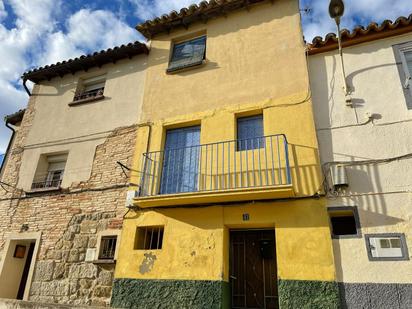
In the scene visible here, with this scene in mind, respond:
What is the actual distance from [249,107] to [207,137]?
3.87ft

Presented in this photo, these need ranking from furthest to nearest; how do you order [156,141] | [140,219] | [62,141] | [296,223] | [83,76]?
1. [83,76]
2. [62,141]
3. [156,141]
4. [140,219]
5. [296,223]

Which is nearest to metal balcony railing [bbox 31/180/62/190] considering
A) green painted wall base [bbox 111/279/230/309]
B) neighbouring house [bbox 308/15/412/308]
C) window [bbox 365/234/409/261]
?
green painted wall base [bbox 111/279/230/309]

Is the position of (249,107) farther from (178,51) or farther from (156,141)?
(178,51)


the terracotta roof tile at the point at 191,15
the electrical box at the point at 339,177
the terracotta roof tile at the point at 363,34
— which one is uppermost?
the terracotta roof tile at the point at 191,15

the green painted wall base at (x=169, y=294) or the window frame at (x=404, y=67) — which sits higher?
the window frame at (x=404, y=67)

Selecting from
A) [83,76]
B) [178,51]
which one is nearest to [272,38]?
[178,51]

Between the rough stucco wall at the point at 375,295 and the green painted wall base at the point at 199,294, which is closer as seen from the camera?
the rough stucco wall at the point at 375,295

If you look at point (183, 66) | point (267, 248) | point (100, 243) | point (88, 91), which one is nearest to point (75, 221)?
point (100, 243)

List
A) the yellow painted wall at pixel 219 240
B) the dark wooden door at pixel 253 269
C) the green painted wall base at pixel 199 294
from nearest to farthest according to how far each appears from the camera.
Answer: the green painted wall base at pixel 199 294 < the yellow painted wall at pixel 219 240 < the dark wooden door at pixel 253 269

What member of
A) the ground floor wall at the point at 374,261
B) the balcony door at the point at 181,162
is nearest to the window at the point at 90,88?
the balcony door at the point at 181,162

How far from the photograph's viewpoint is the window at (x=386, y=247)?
4.56 m

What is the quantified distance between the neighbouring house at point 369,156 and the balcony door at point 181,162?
2715mm

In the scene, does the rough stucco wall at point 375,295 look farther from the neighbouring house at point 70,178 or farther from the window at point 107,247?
the window at point 107,247

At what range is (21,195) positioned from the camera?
26.4 feet
